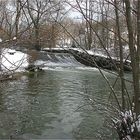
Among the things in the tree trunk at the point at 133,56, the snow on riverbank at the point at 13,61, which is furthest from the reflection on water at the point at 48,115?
the tree trunk at the point at 133,56

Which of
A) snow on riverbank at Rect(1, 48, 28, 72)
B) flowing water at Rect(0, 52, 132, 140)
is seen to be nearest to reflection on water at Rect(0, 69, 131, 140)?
flowing water at Rect(0, 52, 132, 140)

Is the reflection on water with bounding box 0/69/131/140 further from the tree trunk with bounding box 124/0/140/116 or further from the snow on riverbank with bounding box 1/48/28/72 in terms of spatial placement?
the tree trunk with bounding box 124/0/140/116

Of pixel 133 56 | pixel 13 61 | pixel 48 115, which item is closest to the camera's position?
pixel 133 56

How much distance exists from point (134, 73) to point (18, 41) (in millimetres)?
1459

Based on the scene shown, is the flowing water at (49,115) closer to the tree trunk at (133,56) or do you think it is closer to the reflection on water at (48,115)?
the reflection on water at (48,115)

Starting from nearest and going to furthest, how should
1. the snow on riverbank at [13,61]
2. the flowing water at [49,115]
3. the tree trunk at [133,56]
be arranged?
the tree trunk at [133,56]
the snow on riverbank at [13,61]
the flowing water at [49,115]

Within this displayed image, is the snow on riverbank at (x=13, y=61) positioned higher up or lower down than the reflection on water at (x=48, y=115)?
higher up

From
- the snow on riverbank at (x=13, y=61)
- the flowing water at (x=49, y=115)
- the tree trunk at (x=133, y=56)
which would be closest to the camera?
the tree trunk at (x=133, y=56)

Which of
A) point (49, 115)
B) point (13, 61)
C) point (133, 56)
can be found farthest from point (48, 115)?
point (133, 56)

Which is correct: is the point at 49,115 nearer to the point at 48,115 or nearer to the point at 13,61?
the point at 48,115

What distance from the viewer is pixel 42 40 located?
4.19 meters

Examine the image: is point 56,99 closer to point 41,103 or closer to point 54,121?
point 41,103

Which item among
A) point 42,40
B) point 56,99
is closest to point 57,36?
point 42,40

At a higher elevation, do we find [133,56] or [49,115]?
[133,56]
